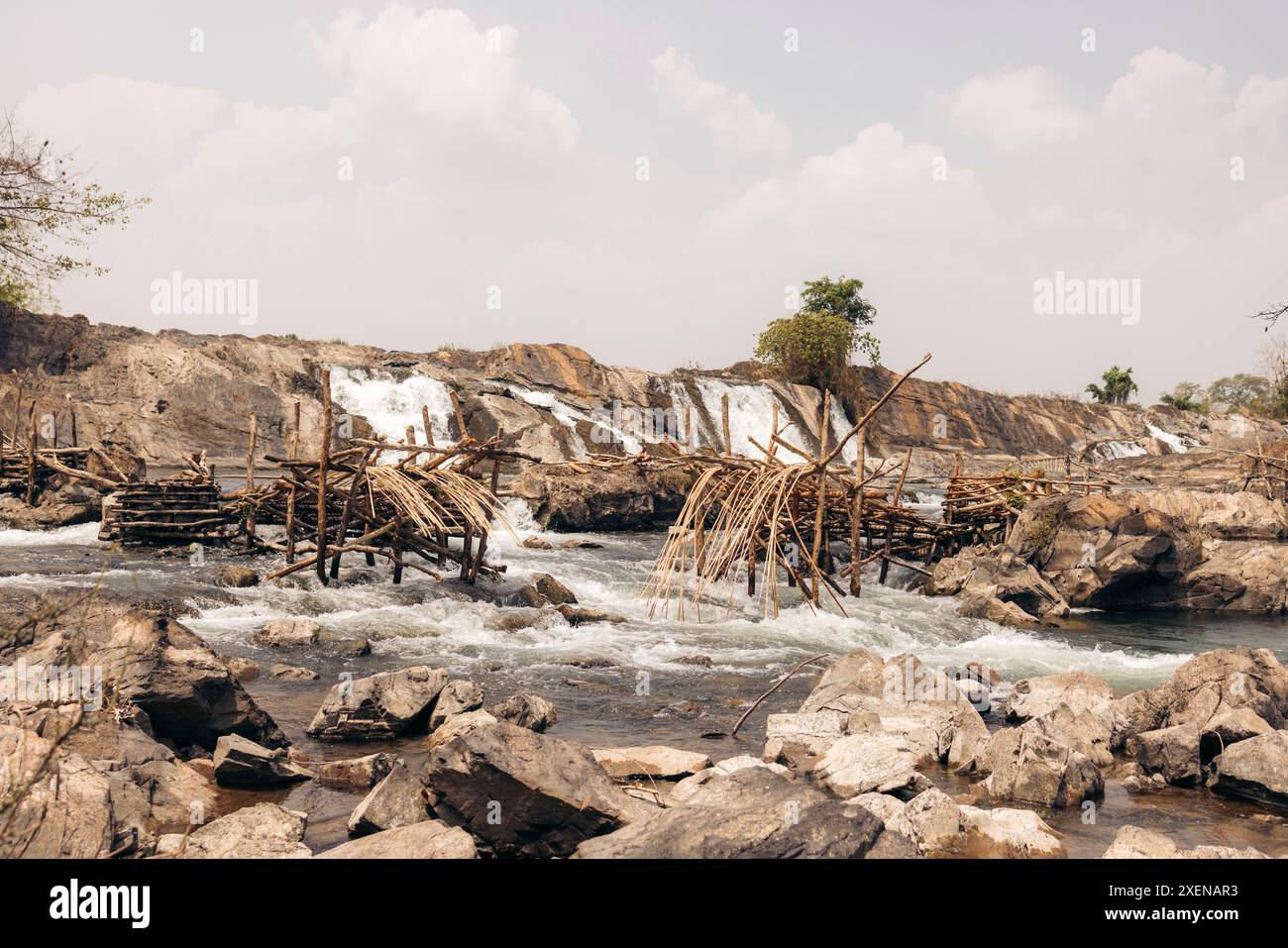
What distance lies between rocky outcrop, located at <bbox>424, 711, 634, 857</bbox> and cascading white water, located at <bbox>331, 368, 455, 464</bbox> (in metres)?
27.8

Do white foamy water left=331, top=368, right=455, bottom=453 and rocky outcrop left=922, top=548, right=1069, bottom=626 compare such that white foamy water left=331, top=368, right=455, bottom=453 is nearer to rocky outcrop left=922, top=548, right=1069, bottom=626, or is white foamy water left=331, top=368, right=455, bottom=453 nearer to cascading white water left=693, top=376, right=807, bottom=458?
cascading white water left=693, top=376, right=807, bottom=458

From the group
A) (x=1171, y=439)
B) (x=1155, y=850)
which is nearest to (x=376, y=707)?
(x=1155, y=850)

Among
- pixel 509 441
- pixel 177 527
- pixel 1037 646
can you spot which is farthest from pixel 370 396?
pixel 1037 646

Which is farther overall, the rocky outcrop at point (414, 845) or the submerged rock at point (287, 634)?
the submerged rock at point (287, 634)

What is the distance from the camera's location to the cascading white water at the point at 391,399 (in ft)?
106

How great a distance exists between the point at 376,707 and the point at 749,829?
157 inches

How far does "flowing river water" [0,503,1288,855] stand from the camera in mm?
6531

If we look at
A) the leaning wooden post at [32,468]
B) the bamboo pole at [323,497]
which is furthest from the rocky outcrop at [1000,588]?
the leaning wooden post at [32,468]

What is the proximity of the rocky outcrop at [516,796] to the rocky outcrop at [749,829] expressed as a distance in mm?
263

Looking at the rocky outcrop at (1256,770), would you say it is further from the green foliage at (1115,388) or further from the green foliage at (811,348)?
the green foliage at (1115,388)

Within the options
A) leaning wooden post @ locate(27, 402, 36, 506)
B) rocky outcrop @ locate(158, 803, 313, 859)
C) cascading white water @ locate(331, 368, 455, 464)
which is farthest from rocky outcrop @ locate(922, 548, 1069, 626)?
cascading white water @ locate(331, 368, 455, 464)

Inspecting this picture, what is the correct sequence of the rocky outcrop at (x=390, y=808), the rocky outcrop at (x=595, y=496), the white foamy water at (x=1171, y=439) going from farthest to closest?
the white foamy water at (x=1171, y=439) < the rocky outcrop at (x=595, y=496) < the rocky outcrop at (x=390, y=808)
